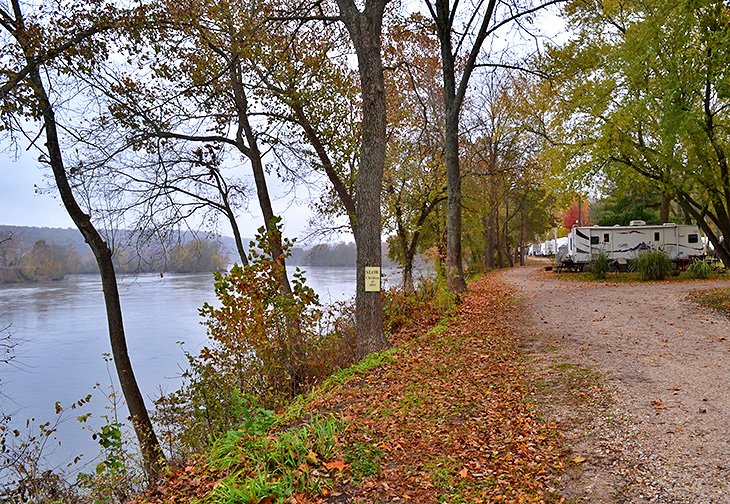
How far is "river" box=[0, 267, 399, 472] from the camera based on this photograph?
10641 millimetres

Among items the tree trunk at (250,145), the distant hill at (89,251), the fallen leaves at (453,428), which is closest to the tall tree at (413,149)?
the distant hill at (89,251)

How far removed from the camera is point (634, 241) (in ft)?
67.3

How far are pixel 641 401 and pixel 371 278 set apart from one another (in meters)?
3.47

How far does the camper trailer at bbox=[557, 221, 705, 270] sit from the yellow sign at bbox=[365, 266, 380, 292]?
16.9 m

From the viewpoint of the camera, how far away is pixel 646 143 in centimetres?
1700

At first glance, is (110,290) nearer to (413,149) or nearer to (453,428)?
(453,428)

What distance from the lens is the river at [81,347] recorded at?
34.9ft

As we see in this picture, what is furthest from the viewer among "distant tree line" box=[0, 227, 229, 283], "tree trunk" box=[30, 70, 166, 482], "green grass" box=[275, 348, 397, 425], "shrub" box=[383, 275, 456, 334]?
"distant tree line" box=[0, 227, 229, 283]

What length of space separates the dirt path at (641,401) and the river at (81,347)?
162 inches

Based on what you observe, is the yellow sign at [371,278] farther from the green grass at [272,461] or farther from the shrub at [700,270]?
the shrub at [700,270]

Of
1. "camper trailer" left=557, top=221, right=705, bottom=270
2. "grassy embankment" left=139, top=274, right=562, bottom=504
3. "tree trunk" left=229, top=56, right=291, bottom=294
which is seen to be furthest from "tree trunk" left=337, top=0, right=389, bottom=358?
"camper trailer" left=557, top=221, right=705, bottom=270

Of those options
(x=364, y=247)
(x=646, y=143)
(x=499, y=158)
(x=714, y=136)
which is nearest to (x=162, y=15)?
(x=364, y=247)

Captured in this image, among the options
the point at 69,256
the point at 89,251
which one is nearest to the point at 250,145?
the point at 89,251

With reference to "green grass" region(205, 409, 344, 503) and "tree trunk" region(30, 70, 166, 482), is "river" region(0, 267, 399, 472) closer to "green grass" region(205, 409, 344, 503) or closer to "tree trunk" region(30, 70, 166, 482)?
"tree trunk" region(30, 70, 166, 482)
